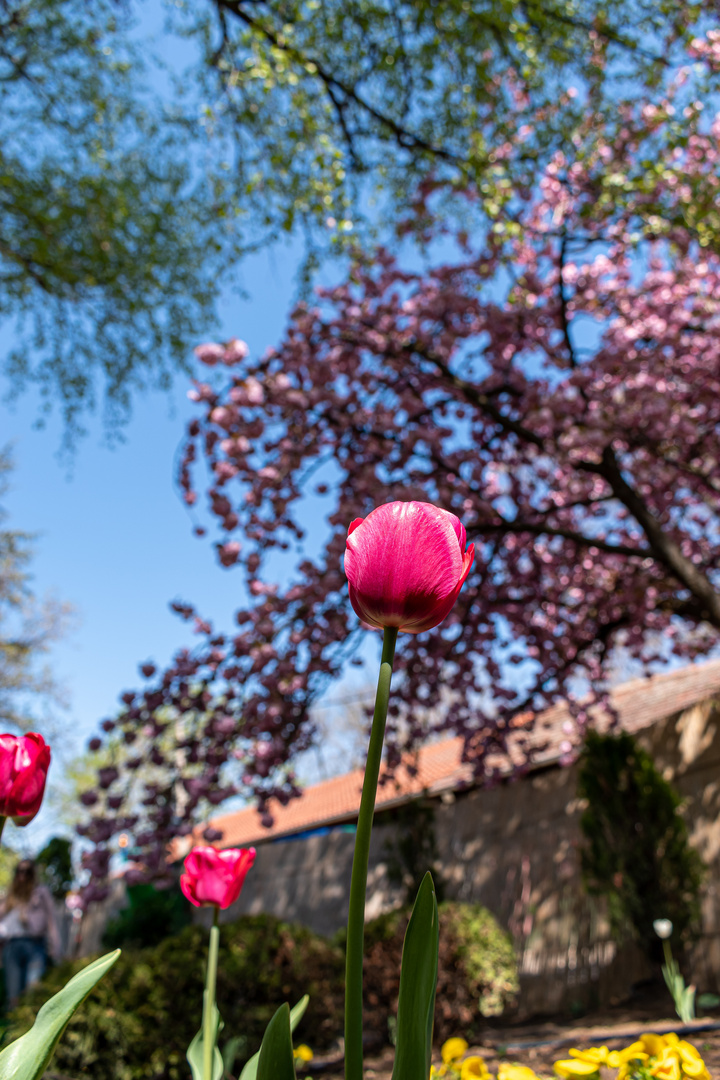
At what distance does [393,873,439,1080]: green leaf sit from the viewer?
77 cm

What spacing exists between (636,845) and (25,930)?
522cm

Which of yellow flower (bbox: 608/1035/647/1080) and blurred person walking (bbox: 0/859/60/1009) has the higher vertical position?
blurred person walking (bbox: 0/859/60/1009)

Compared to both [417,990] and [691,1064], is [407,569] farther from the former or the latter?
[691,1064]

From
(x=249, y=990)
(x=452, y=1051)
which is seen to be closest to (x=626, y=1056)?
(x=452, y=1051)

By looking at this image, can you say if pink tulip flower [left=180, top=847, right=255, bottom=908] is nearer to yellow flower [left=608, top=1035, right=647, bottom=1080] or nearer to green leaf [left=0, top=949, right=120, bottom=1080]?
green leaf [left=0, top=949, right=120, bottom=1080]

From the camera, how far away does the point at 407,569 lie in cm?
85

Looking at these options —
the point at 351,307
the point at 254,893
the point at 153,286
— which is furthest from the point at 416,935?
the point at 254,893

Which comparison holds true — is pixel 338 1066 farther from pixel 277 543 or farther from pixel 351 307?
pixel 351 307

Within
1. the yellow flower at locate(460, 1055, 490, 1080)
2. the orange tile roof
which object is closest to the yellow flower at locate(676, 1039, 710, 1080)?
the yellow flower at locate(460, 1055, 490, 1080)

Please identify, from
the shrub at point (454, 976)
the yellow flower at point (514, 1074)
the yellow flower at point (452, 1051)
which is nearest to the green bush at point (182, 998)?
the shrub at point (454, 976)

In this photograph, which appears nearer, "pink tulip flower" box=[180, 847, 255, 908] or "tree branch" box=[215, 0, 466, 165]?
"pink tulip flower" box=[180, 847, 255, 908]

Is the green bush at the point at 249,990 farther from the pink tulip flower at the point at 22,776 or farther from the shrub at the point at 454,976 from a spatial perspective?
the pink tulip flower at the point at 22,776

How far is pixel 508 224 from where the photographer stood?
459 cm

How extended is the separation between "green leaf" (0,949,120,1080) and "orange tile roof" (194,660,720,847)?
14.1ft
